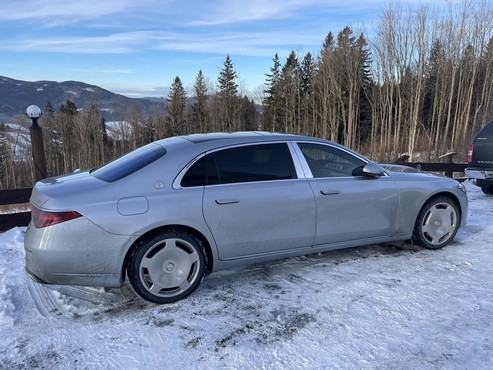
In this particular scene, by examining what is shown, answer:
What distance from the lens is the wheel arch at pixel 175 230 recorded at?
336 centimetres

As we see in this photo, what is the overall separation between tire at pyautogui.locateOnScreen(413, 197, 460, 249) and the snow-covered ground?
0.44 meters

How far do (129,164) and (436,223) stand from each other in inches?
151

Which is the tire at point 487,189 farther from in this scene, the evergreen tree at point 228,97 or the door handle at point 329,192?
the evergreen tree at point 228,97

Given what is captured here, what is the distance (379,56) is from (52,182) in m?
42.0

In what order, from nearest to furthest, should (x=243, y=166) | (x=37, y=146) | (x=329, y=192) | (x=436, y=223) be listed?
(x=243, y=166) < (x=329, y=192) < (x=436, y=223) < (x=37, y=146)

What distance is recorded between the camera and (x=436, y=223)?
4867 millimetres

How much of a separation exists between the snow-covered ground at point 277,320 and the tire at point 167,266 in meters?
0.13

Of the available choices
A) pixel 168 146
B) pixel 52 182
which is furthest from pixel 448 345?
pixel 52 182

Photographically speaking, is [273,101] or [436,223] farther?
[273,101]

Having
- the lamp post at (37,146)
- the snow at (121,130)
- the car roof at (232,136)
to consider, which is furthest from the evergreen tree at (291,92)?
the car roof at (232,136)

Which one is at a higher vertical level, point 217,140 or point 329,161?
point 217,140

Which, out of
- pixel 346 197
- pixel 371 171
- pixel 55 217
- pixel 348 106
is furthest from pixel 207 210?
pixel 348 106

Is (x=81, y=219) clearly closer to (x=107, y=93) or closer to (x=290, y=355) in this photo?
(x=290, y=355)

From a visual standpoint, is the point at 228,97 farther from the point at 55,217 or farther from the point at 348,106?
the point at 55,217
